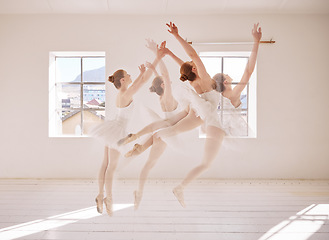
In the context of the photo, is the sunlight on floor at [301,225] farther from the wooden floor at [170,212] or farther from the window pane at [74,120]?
the window pane at [74,120]

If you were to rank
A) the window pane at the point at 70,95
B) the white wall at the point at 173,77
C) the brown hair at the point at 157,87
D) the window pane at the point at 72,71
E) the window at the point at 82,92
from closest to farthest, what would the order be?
the brown hair at the point at 157,87, the window at the point at 82,92, the window pane at the point at 70,95, the window pane at the point at 72,71, the white wall at the point at 173,77

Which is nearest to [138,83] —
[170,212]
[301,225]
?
[170,212]

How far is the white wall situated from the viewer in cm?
289

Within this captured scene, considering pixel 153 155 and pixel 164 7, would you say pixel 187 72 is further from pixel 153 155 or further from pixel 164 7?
pixel 164 7

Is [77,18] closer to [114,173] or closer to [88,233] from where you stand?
[114,173]

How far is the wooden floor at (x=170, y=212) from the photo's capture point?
2.37m

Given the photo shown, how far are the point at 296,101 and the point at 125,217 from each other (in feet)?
7.74

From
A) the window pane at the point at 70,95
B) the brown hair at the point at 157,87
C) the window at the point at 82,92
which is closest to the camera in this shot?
the brown hair at the point at 157,87

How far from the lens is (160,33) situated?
2934mm

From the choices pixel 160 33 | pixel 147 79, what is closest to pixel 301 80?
pixel 160 33

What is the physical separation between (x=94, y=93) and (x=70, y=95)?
26cm

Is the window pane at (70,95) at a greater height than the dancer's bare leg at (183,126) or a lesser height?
greater

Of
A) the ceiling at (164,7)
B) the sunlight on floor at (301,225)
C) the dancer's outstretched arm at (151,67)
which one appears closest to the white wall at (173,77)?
the ceiling at (164,7)

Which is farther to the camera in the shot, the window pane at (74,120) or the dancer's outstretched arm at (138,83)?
the window pane at (74,120)
